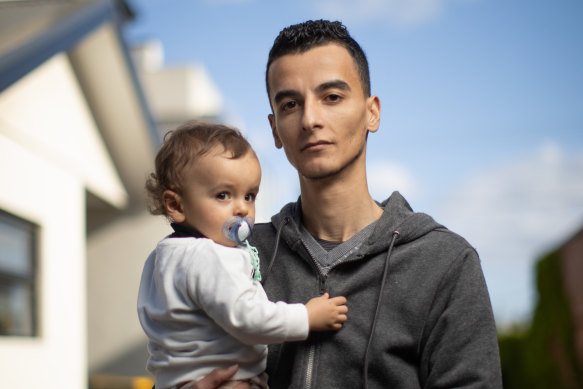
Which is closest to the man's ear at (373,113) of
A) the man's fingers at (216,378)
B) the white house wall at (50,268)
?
the man's fingers at (216,378)

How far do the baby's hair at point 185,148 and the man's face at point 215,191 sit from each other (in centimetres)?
2

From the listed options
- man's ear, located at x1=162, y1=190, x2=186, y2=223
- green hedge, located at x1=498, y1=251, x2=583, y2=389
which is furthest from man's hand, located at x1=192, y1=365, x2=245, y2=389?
green hedge, located at x1=498, y1=251, x2=583, y2=389

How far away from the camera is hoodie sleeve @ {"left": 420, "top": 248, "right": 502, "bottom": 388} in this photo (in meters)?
2.21

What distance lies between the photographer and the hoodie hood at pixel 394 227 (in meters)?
2.54

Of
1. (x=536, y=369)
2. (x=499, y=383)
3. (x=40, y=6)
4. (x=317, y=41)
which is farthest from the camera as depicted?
(x=536, y=369)

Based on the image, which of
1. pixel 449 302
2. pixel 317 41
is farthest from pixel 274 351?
pixel 317 41

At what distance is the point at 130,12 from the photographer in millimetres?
10773

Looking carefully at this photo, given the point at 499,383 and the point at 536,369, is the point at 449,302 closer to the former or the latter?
the point at 499,383

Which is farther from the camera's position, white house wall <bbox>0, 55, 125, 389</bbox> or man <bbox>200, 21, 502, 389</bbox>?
white house wall <bbox>0, 55, 125, 389</bbox>

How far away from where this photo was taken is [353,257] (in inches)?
101

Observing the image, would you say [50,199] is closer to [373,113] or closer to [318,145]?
[373,113]

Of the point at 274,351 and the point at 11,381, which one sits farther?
the point at 11,381

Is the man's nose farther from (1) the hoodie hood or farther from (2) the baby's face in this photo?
(1) the hoodie hood

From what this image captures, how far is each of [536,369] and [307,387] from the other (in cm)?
A: 1620
